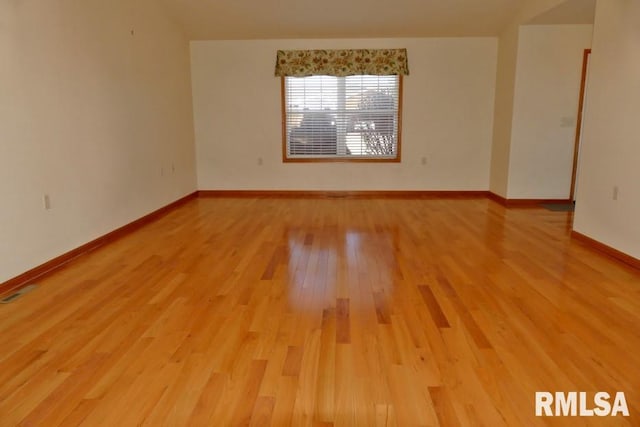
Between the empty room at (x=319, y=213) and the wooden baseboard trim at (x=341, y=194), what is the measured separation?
1.5 inches

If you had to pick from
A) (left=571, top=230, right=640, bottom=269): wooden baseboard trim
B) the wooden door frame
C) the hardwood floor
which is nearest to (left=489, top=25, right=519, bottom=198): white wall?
the wooden door frame

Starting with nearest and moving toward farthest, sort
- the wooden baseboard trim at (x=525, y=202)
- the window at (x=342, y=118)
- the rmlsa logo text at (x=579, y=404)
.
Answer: the rmlsa logo text at (x=579, y=404), the wooden baseboard trim at (x=525, y=202), the window at (x=342, y=118)

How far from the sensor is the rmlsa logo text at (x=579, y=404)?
1.51 meters

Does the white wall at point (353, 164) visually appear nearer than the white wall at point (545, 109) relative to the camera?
No

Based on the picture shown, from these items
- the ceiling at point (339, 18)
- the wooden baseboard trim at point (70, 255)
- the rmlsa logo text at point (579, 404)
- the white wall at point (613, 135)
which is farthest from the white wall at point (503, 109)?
the wooden baseboard trim at point (70, 255)

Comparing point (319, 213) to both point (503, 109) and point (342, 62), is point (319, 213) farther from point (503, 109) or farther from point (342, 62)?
point (503, 109)

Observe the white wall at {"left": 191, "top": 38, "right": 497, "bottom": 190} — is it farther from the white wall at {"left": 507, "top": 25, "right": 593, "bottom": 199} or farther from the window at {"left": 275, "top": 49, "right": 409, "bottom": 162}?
the white wall at {"left": 507, "top": 25, "right": 593, "bottom": 199}

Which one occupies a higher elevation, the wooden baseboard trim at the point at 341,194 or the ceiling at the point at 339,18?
the ceiling at the point at 339,18

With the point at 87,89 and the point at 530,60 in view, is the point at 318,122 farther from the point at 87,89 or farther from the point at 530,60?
the point at 87,89

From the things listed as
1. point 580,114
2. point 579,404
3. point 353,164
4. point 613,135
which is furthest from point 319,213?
point 579,404

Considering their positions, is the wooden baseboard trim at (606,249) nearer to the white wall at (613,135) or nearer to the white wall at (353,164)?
the white wall at (613,135)

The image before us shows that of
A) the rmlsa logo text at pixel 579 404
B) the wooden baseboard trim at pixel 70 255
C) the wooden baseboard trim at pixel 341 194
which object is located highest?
the wooden baseboard trim at pixel 341 194

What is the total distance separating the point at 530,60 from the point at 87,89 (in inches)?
186

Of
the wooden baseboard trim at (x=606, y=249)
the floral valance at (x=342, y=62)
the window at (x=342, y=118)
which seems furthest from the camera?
the window at (x=342, y=118)
